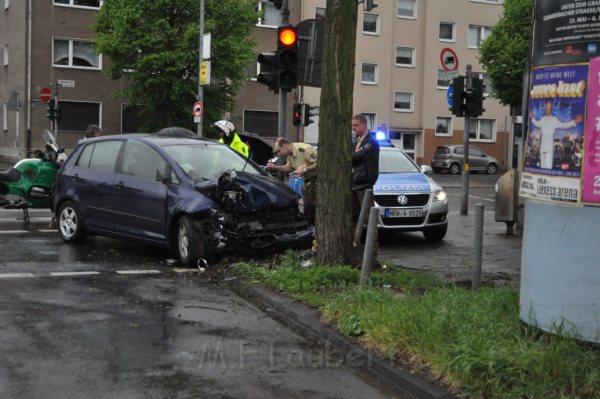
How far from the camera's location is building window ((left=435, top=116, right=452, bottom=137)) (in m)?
48.1

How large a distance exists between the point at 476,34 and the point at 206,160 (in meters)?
42.5

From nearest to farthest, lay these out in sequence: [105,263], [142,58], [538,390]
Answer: [538,390] → [105,263] → [142,58]

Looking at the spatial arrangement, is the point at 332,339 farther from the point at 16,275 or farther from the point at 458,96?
the point at 458,96

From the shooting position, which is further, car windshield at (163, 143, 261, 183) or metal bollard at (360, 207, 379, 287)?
car windshield at (163, 143, 261, 183)

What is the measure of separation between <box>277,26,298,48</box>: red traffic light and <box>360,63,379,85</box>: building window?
115ft

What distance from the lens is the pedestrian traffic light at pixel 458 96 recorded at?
17.6 meters

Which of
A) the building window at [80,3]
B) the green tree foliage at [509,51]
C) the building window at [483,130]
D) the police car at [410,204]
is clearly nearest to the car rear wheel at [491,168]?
the green tree foliage at [509,51]

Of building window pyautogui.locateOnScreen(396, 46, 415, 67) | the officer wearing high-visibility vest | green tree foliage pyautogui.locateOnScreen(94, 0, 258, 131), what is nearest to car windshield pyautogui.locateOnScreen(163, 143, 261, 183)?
the officer wearing high-visibility vest

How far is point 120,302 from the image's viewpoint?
7.30 meters

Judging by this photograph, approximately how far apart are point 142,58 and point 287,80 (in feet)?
78.2

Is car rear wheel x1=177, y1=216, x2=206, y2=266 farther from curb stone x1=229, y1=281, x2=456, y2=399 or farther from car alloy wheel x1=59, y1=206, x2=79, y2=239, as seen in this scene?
car alloy wheel x1=59, y1=206, x2=79, y2=239

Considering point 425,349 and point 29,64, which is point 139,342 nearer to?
point 425,349

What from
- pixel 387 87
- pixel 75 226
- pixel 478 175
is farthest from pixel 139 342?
pixel 387 87

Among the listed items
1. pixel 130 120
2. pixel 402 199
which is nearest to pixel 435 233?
pixel 402 199
